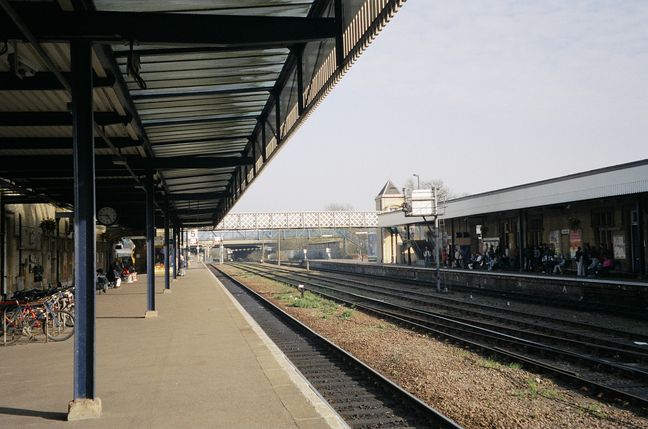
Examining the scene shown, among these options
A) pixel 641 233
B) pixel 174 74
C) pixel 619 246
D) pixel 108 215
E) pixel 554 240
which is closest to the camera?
pixel 174 74

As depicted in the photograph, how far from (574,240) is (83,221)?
27.2 m

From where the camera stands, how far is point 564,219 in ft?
102

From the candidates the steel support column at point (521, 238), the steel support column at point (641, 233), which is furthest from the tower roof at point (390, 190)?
the steel support column at point (641, 233)

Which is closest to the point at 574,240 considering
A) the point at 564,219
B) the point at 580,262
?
the point at 564,219

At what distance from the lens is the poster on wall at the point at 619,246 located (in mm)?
26494

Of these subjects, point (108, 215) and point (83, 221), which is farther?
point (108, 215)

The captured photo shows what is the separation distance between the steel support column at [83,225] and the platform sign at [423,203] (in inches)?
853

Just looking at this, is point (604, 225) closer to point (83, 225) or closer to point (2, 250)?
point (2, 250)

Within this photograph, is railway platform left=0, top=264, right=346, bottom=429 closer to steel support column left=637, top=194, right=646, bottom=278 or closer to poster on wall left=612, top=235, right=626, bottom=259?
steel support column left=637, top=194, right=646, bottom=278

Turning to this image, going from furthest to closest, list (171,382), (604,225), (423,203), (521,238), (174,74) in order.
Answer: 1. (521,238)
2. (423,203)
3. (604,225)
4. (174,74)
5. (171,382)

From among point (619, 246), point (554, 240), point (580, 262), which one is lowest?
point (580, 262)

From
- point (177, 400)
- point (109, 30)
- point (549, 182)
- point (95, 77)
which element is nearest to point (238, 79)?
point (95, 77)

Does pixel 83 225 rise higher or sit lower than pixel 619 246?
higher

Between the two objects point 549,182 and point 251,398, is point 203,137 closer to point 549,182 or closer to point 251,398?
point 251,398
